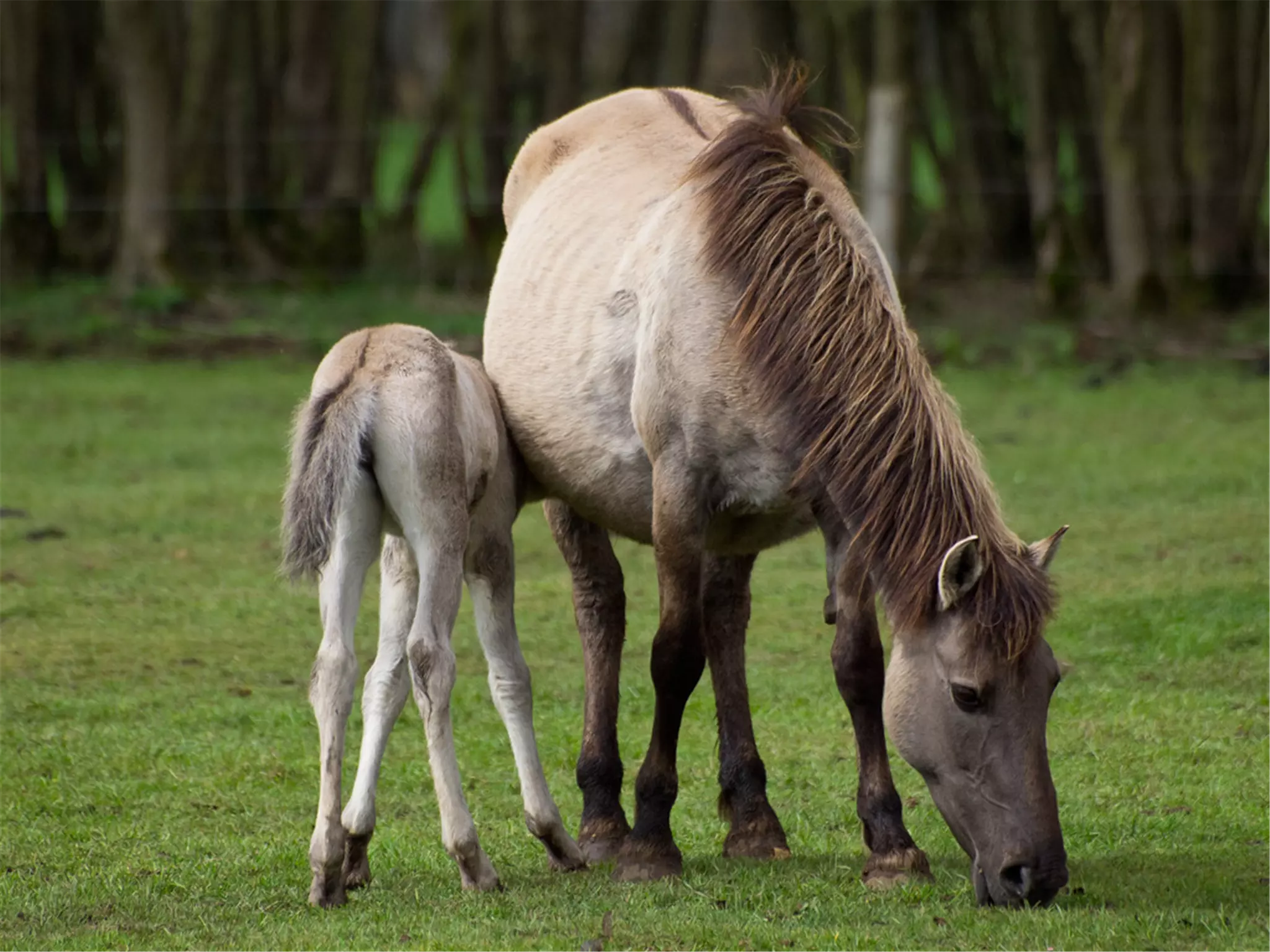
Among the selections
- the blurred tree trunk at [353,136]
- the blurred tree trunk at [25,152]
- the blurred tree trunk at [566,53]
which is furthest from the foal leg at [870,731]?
the blurred tree trunk at [25,152]

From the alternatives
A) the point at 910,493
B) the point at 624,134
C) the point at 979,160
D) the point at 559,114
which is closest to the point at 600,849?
the point at 910,493

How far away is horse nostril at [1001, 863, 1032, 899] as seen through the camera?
175 inches

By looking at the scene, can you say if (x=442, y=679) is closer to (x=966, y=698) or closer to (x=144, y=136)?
(x=966, y=698)

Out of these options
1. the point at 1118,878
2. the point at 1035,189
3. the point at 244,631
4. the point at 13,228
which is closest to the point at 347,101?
the point at 13,228

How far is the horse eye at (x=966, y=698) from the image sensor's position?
453 centimetres

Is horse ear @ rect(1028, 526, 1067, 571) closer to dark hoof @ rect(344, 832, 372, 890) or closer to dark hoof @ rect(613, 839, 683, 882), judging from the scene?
dark hoof @ rect(613, 839, 683, 882)

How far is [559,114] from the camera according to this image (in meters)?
17.1

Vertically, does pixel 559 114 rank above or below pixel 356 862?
below

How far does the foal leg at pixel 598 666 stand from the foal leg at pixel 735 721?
0.30m

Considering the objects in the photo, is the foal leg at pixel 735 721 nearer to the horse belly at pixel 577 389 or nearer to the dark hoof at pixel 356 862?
the horse belly at pixel 577 389

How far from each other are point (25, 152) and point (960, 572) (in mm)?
15082

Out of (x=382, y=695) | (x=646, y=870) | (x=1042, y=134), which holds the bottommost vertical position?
(x=1042, y=134)

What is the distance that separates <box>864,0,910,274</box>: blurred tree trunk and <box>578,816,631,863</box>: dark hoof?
33.3 feet

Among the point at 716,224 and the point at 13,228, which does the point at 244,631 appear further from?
the point at 13,228
